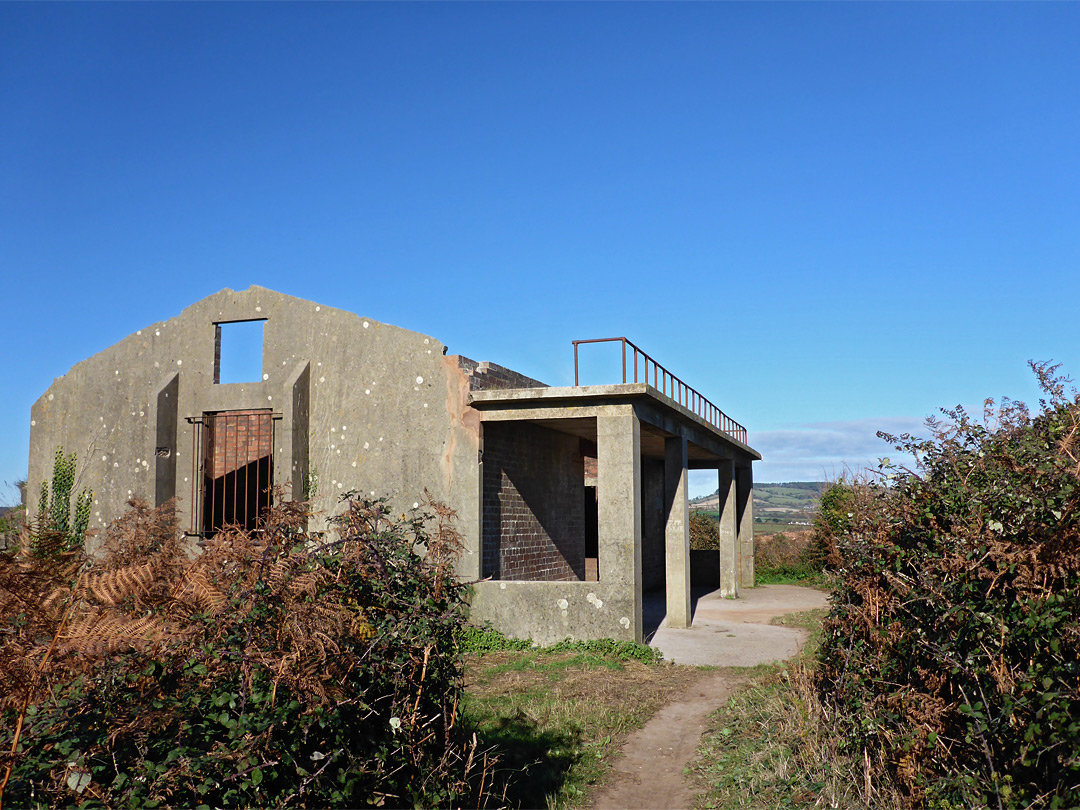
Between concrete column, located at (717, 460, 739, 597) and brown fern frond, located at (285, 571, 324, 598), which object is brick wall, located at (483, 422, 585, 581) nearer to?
concrete column, located at (717, 460, 739, 597)

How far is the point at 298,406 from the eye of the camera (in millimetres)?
11844

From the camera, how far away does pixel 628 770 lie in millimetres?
5891

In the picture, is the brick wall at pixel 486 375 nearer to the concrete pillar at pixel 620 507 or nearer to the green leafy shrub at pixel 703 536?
the concrete pillar at pixel 620 507

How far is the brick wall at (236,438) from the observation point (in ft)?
41.1

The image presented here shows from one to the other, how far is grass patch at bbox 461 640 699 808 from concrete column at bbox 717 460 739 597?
27.4 ft

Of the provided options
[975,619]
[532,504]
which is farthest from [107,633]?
[532,504]

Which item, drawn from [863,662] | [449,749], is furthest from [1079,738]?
→ [449,749]

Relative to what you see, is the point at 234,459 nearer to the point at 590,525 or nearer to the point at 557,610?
the point at 557,610

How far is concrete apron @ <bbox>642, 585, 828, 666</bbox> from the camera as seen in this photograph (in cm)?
1034

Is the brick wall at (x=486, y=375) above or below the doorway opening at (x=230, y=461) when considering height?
above

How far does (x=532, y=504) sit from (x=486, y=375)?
9.31 ft

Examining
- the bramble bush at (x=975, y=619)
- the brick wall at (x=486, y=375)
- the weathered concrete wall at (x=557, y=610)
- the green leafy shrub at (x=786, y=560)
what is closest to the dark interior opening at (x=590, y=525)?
the green leafy shrub at (x=786, y=560)

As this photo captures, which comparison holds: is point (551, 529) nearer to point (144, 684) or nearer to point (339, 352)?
point (339, 352)

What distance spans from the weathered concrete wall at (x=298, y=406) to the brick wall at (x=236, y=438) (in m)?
0.27
